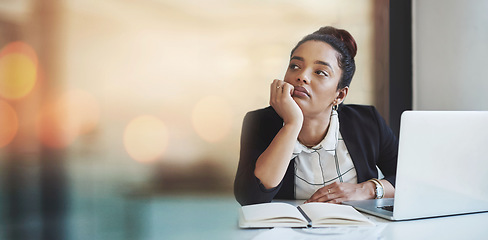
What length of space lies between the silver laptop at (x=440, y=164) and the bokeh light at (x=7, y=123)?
1.79m

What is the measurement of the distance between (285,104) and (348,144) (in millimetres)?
364

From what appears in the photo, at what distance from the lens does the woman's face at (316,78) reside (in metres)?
1.80

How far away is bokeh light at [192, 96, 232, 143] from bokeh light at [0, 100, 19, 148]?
3.08 ft

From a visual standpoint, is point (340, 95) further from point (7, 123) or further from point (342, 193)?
point (7, 123)

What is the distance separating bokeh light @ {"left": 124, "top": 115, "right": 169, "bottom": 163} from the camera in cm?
216

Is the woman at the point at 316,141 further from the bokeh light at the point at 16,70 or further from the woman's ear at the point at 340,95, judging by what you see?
the bokeh light at the point at 16,70

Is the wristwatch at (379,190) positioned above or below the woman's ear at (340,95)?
below

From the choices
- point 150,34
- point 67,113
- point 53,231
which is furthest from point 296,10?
point 53,231

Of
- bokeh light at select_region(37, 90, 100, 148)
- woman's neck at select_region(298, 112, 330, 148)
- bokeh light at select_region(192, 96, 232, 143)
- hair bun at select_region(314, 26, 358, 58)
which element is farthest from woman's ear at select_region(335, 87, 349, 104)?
bokeh light at select_region(37, 90, 100, 148)

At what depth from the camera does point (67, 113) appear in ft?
6.68

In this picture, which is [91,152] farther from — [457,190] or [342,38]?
[457,190]

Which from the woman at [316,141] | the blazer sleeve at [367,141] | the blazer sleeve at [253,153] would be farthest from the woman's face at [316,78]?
the blazer sleeve at [253,153]

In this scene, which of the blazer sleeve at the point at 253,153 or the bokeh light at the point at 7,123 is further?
the bokeh light at the point at 7,123

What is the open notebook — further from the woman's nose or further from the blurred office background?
the blurred office background
